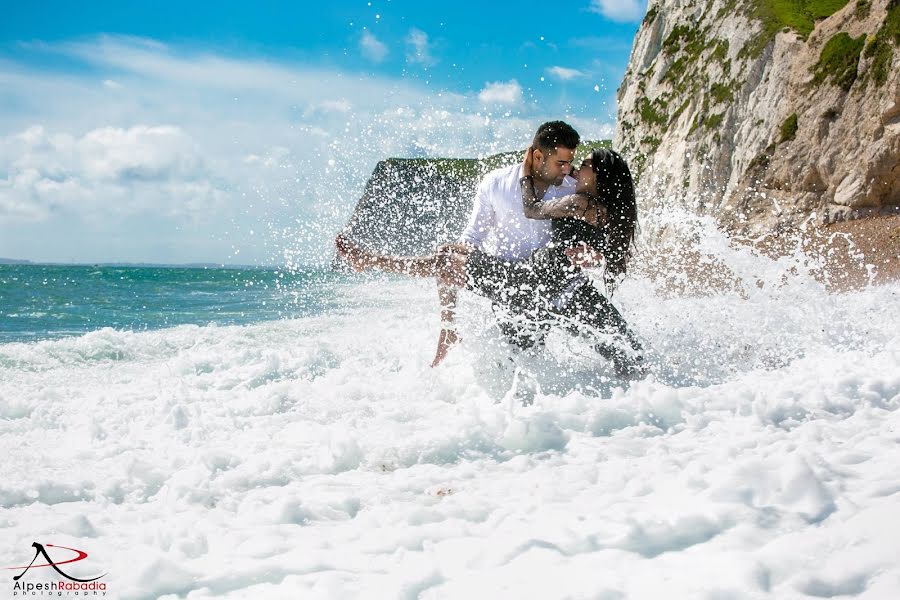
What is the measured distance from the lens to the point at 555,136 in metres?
4.94

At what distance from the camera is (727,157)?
20.5m

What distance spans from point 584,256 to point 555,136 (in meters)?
0.91

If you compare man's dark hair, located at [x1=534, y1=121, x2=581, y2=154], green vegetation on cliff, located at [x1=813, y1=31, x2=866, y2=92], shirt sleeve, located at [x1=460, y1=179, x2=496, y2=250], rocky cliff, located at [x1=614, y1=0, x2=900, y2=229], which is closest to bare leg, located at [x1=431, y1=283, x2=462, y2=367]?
shirt sleeve, located at [x1=460, y1=179, x2=496, y2=250]

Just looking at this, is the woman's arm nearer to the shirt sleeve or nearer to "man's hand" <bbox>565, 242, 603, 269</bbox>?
"man's hand" <bbox>565, 242, 603, 269</bbox>

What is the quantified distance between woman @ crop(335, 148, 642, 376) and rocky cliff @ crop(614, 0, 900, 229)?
11.5 m

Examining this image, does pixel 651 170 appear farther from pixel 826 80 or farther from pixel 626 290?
pixel 626 290

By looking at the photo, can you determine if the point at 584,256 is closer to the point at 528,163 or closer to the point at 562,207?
the point at 562,207

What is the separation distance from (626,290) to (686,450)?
6.07 meters

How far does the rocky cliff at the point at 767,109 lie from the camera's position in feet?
48.4

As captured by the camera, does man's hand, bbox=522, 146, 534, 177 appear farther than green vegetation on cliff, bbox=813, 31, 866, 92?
No

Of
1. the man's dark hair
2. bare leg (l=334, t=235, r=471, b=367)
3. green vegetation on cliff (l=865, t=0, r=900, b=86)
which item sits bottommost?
bare leg (l=334, t=235, r=471, b=367)

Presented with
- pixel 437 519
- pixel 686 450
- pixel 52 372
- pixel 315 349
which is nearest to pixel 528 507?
pixel 437 519

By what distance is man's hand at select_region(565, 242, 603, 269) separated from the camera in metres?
4.90

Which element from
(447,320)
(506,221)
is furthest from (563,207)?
(447,320)
